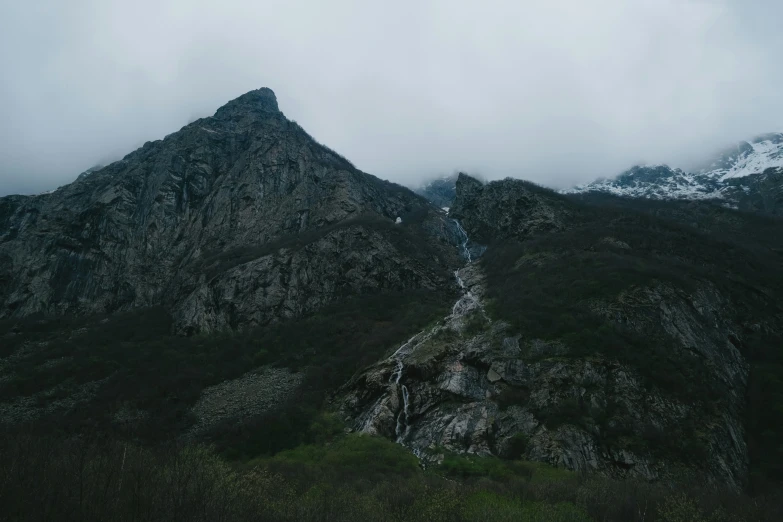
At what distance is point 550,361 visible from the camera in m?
40.2

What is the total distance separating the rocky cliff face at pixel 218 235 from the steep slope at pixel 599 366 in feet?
89.8

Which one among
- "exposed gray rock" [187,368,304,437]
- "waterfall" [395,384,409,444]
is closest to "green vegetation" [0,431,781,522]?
"waterfall" [395,384,409,444]

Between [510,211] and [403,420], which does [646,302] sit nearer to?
[403,420]

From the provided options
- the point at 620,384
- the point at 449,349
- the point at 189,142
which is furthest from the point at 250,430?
the point at 189,142

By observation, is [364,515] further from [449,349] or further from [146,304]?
[146,304]

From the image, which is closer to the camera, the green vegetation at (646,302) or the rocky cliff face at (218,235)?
the green vegetation at (646,302)

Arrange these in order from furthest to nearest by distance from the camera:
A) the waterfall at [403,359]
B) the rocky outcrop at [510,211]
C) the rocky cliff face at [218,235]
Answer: the rocky outcrop at [510,211], the rocky cliff face at [218,235], the waterfall at [403,359]

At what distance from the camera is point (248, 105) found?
135750mm

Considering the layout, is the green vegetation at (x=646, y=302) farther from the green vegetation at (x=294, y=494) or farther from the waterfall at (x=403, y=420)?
the green vegetation at (x=294, y=494)

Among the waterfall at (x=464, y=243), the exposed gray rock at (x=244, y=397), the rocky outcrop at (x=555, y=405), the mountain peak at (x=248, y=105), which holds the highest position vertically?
the mountain peak at (x=248, y=105)

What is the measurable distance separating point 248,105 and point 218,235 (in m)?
56.9

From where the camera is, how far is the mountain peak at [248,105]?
5221 inches

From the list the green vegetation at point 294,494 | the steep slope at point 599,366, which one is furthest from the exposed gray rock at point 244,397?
the green vegetation at point 294,494

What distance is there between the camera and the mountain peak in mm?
132625
